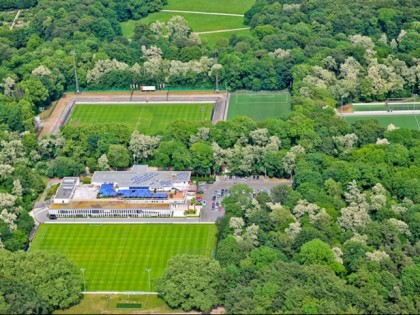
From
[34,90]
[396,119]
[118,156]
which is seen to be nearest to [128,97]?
[34,90]

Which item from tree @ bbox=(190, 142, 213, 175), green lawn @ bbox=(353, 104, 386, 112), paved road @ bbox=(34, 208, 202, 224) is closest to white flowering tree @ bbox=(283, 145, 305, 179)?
tree @ bbox=(190, 142, 213, 175)

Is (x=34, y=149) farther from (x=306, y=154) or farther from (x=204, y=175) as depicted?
(x=306, y=154)

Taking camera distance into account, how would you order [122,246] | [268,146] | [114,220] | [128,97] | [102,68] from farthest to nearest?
1. [102,68]
2. [128,97]
3. [268,146]
4. [114,220]
5. [122,246]

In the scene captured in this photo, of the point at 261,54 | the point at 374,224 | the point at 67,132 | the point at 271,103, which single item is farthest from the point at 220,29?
the point at 374,224

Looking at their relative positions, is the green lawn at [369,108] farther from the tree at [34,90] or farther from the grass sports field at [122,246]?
the tree at [34,90]

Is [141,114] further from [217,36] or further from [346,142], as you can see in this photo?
[346,142]

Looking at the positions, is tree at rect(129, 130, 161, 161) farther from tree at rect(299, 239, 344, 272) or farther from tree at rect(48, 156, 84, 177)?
tree at rect(299, 239, 344, 272)

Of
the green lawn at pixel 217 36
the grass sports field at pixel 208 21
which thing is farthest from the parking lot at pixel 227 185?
the grass sports field at pixel 208 21
